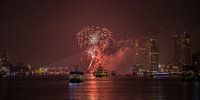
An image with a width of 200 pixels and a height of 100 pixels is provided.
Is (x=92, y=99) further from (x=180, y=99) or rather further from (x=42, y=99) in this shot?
(x=180, y=99)

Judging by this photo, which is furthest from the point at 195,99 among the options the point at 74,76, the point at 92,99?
the point at 74,76

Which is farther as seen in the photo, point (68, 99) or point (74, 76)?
point (74, 76)

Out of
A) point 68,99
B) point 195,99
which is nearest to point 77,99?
point 68,99

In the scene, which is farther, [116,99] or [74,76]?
[74,76]

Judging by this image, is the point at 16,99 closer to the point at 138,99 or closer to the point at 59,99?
the point at 59,99

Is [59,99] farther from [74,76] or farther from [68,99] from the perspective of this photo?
[74,76]

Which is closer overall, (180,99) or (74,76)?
(180,99)

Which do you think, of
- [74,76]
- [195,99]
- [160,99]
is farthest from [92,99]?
[74,76]
